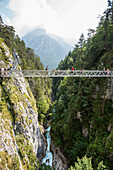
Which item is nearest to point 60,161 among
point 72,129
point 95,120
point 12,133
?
point 72,129

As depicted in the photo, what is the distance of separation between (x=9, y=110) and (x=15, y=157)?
6.79 meters

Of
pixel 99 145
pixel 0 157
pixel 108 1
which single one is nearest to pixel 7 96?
pixel 0 157

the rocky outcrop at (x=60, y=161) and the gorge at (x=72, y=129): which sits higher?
the gorge at (x=72, y=129)

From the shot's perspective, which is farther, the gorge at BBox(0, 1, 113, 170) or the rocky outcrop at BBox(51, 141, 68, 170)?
the rocky outcrop at BBox(51, 141, 68, 170)

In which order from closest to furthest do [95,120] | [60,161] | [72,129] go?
[95,120], [60,161], [72,129]

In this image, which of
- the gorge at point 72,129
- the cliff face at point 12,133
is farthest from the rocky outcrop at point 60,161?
the cliff face at point 12,133

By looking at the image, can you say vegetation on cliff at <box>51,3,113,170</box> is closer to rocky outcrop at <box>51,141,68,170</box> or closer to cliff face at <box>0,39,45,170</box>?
rocky outcrop at <box>51,141,68,170</box>

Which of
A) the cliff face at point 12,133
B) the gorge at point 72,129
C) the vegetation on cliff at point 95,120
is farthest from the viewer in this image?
the vegetation on cliff at point 95,120

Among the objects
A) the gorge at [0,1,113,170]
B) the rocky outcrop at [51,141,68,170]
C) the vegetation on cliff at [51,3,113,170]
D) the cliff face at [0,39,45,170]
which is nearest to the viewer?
the cliff face at [0,39,45,170]

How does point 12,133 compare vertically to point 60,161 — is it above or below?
above

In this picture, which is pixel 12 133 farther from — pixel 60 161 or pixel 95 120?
pixel 60 161

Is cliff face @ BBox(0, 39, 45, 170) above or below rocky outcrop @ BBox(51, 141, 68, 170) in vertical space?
above

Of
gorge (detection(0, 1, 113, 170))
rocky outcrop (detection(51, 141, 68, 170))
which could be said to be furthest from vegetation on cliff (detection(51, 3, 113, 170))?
rocky outcrop (detection(51, 141, 68, 170))

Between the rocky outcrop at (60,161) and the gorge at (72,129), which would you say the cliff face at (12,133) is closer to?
the gorge at (72,129)
